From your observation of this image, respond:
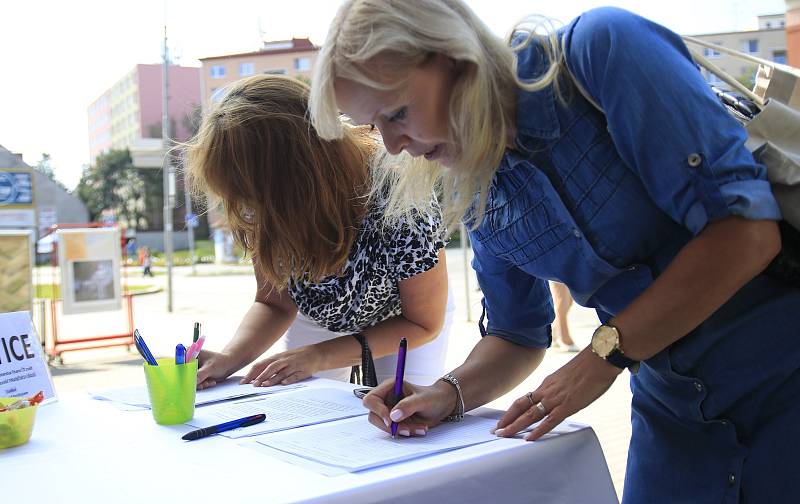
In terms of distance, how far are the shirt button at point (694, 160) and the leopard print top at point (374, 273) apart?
83 cm

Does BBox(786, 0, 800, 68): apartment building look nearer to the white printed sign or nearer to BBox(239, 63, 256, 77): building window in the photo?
the white printed sign

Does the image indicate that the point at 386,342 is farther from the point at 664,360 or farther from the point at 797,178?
the point at 797,178

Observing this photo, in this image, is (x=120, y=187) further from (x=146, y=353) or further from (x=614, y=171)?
(x=614, y=171)

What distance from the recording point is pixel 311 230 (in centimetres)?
176

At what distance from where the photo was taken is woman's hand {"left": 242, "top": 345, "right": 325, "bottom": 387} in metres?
1.69

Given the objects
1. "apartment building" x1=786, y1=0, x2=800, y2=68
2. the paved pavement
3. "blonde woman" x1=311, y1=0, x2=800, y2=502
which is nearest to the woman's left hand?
"blonde woman" x1=311, y1=0, x2=800, y2=502

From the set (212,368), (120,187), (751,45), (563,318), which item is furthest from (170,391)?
(120,187)

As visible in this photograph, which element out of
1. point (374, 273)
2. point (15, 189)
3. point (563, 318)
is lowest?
point (563, 318)

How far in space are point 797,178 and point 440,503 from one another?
612 millimetres

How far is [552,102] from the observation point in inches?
40.1

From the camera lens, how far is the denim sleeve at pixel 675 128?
89cm

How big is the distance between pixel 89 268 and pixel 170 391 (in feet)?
20.7

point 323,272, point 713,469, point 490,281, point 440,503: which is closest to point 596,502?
point 713,469

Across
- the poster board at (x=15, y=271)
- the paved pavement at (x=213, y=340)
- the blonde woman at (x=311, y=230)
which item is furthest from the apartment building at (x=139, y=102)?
the blonde woman at (x=311, y=230)
